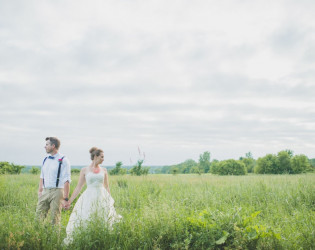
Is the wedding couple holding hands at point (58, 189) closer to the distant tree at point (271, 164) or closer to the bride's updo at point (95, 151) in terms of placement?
the bride's updo at point (95, 151)

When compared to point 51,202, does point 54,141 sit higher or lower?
higher

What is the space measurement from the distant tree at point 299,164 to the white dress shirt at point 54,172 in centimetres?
4821

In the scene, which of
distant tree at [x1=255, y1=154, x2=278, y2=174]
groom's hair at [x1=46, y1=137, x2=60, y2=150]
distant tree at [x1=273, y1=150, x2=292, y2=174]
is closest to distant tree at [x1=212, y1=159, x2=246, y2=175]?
distant tree at [x1=255, y1=154, x2=278, y2=174]

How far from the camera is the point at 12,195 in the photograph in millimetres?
9391

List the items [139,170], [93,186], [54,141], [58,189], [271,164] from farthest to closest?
[271,164] < [139,170] < [93,186] < [54,141] < [58,189]

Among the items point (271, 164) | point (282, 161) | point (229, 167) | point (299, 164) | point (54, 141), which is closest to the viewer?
point (54, 141)

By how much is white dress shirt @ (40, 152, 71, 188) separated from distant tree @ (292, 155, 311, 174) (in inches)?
1898

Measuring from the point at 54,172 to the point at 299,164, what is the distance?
50.7 m

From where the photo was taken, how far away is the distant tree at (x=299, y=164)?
147ft

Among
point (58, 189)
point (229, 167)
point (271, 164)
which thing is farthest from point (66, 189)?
point (229, 167)

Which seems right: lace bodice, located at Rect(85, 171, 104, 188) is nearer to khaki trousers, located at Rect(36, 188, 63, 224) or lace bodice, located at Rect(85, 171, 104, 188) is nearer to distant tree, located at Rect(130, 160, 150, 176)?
khaki trousers, located at Rect(36, 188, 63, 224)

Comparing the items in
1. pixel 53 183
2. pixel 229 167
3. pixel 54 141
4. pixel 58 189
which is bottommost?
pixel 229 167

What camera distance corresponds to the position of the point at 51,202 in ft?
18.7

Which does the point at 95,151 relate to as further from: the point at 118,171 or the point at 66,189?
the point at 118,171
